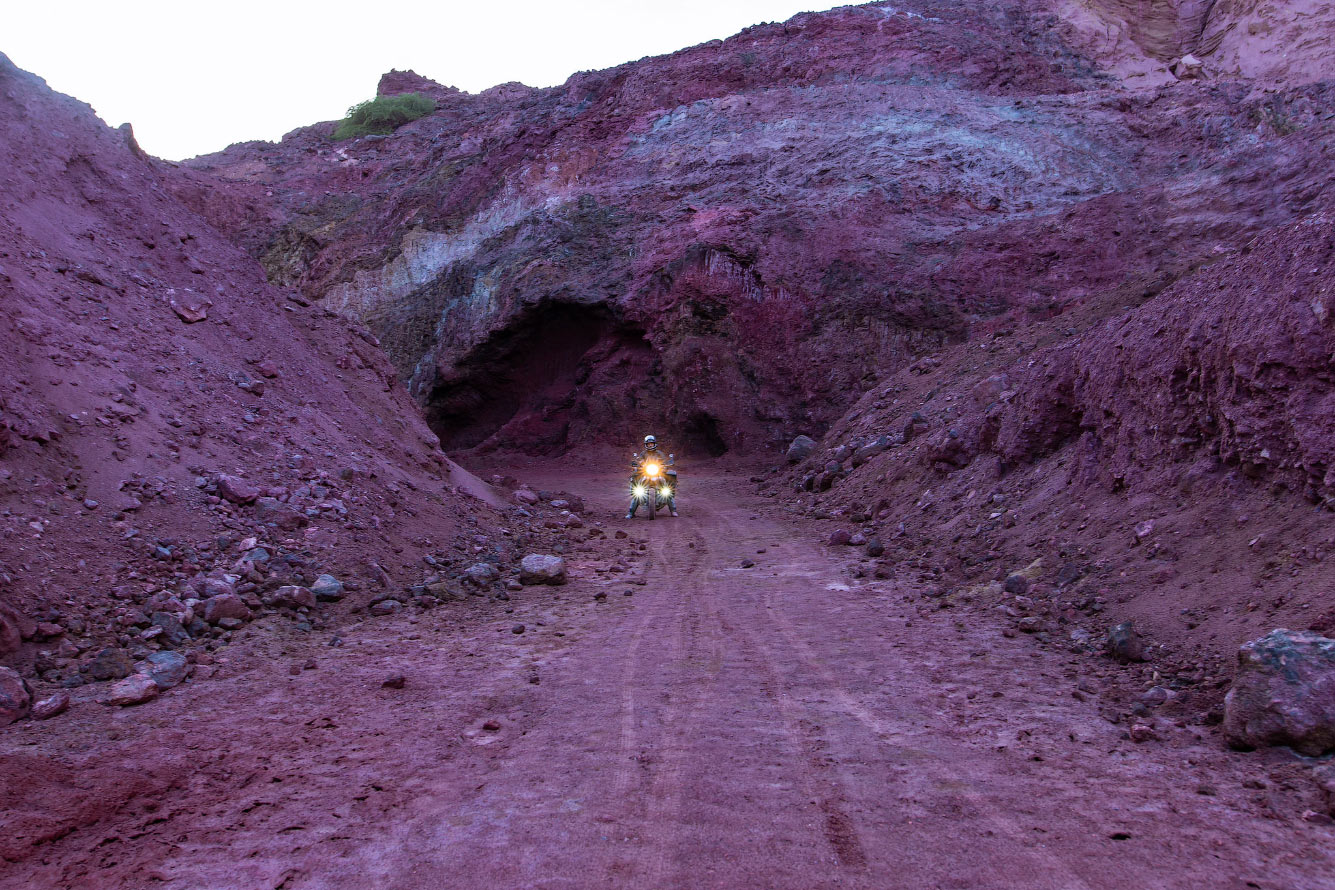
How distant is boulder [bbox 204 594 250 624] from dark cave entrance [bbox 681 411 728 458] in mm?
16614

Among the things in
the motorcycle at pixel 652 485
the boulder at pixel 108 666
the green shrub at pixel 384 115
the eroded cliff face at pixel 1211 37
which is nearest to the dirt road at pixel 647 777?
the boulder at pixel 108 666

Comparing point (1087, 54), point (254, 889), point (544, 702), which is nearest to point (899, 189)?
point (1087, 54)

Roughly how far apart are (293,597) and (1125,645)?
5.68 metres

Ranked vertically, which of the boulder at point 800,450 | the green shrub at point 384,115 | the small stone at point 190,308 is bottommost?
the boulder at point 800,450

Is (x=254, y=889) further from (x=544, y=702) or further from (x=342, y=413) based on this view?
(x=342, y=413)

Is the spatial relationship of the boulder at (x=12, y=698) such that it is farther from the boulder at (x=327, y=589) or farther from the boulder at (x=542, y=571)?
the boulder at (x=542, y=571)

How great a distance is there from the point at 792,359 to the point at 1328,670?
1822 centimetres

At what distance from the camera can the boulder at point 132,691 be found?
14.7 ft

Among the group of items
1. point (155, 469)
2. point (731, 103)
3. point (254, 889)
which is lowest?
point (254, 889)

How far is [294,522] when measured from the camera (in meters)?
7.33

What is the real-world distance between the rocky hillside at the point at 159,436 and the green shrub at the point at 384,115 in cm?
3261

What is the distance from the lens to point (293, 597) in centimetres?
633

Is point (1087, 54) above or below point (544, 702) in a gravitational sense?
above

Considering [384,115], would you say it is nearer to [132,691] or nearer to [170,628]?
[170,628]
